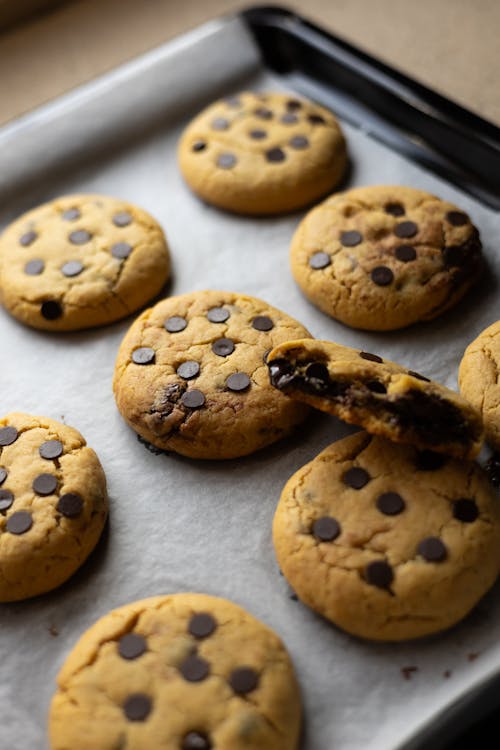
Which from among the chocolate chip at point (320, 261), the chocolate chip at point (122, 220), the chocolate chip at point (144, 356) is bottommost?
the chocolate chip at point (320, 261)

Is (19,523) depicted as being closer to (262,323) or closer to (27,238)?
(262,323)

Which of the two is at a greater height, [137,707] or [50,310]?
[50,310]

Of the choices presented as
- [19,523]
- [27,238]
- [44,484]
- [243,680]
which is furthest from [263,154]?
[243,680]

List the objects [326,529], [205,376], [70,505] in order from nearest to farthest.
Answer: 1. [326,529]
2. [70,505]
3. [205,376]

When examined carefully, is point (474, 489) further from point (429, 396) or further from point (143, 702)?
point (143, 702)

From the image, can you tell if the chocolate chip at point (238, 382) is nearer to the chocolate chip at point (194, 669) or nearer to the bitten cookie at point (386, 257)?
the bitten cookie at point (386, 257)

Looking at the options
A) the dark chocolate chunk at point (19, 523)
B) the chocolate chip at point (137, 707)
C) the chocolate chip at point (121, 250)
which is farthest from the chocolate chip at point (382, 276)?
the chocolate chip at point (137, 707)

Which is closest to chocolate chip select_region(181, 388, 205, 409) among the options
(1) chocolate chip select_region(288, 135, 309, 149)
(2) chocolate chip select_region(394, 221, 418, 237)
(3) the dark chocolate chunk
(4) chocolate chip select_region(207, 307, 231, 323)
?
(4) chocolate chip select_region(207, 307, 231, 323)
